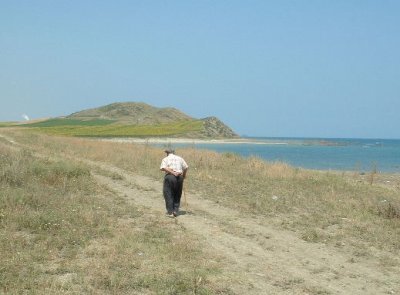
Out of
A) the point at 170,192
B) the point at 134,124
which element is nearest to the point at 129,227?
the point at 170,192

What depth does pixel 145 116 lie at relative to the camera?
460ft

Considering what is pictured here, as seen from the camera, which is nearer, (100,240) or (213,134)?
(100,240)

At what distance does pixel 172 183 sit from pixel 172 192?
232 mm

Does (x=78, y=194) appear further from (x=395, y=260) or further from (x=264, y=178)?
(x=264, y=178)

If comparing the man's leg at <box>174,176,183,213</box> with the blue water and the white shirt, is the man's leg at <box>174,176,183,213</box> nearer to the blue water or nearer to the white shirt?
the white shirt

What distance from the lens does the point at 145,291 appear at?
23.5 feet

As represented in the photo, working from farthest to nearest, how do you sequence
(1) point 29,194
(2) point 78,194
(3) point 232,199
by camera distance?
(3) point 232,199 < (2) point 78,194 < (1) point 29,194

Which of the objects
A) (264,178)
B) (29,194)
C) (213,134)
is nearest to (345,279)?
(29,194)

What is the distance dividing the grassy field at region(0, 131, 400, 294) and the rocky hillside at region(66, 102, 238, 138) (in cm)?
9244

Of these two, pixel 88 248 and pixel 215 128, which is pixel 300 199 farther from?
pixel 215 128

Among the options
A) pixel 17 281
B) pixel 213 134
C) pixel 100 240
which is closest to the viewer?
pixel 17 281

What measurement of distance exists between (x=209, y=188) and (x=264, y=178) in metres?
3.90

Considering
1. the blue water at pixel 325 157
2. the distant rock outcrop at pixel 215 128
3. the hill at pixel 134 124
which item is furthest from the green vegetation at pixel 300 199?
the distant rock outcrop at pixel 215 128

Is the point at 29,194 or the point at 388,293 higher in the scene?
the point at 29,194
